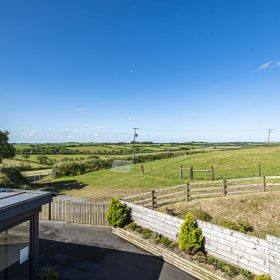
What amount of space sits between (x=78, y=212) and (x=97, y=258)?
524 cm

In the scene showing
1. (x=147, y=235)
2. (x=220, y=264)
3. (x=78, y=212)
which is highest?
(x=78, y=212)

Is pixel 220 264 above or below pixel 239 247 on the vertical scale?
below

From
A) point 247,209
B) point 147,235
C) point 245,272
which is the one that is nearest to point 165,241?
point 147,235

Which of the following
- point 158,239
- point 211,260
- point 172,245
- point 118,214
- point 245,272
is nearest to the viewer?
point 245,272

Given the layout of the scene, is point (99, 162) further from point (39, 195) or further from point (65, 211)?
point (39, 195)

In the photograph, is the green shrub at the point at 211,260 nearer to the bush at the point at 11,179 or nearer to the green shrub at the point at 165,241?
the green shrub at the point at 165,241

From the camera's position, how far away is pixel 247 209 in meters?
14.6

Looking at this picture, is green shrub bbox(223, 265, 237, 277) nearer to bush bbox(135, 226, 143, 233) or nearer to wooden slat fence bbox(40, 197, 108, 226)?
bush bbox(135, 226, 143, 233)

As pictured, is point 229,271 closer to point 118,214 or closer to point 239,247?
point 239,247

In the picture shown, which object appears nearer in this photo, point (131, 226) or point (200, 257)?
point (200, 257)

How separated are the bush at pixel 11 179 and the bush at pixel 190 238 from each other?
2287cm

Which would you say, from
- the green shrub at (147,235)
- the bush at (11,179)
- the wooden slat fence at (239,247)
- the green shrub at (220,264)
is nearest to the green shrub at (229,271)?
the green shrub at (220,264)

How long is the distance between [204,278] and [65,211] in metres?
10.5

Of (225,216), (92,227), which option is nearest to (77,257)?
(92,227)
